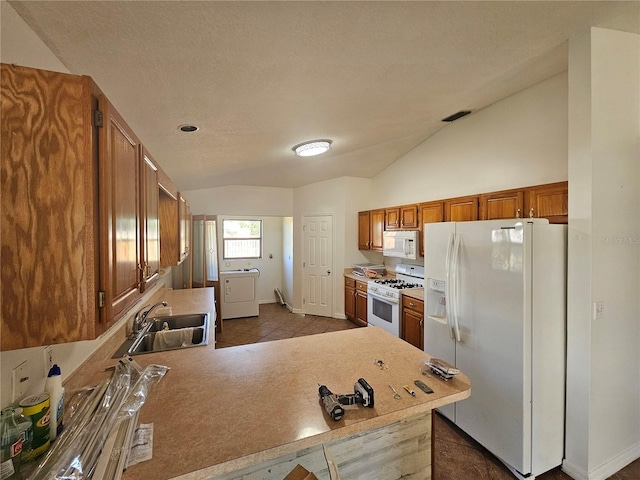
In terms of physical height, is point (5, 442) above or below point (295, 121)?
below

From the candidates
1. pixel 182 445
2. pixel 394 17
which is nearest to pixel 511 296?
pixel 394 17

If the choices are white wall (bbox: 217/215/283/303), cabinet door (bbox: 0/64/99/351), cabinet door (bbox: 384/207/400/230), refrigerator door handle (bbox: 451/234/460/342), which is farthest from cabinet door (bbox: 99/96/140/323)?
white wall (bbox: 217/215/283/303)

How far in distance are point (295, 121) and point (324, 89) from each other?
51 cm

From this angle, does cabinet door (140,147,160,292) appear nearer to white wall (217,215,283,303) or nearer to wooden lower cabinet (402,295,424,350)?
wooden lower cabinet (402,295,424,350)

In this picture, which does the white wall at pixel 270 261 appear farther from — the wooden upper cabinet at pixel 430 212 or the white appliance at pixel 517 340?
the white appliance at pixel 517 340

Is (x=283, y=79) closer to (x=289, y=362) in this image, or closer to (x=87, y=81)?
(x=87, y=81)

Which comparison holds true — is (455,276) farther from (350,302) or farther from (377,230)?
(350,302)

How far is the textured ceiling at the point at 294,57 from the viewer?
1062mm

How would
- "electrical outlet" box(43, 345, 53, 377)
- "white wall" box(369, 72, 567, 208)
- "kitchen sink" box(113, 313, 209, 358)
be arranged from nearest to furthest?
"electrical outlet" box(43, 345, 53, 377) < "kitchen sink" box(113, 313, 209, 358) < "white wall" box(369, 72, 567, 208)

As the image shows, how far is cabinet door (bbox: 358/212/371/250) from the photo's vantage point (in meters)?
4.84

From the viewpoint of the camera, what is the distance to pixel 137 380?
129 cm

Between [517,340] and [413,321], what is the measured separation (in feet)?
5.09

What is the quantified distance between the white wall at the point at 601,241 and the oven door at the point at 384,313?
6.04 feet

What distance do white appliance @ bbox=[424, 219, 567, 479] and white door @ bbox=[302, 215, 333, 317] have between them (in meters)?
3.20
